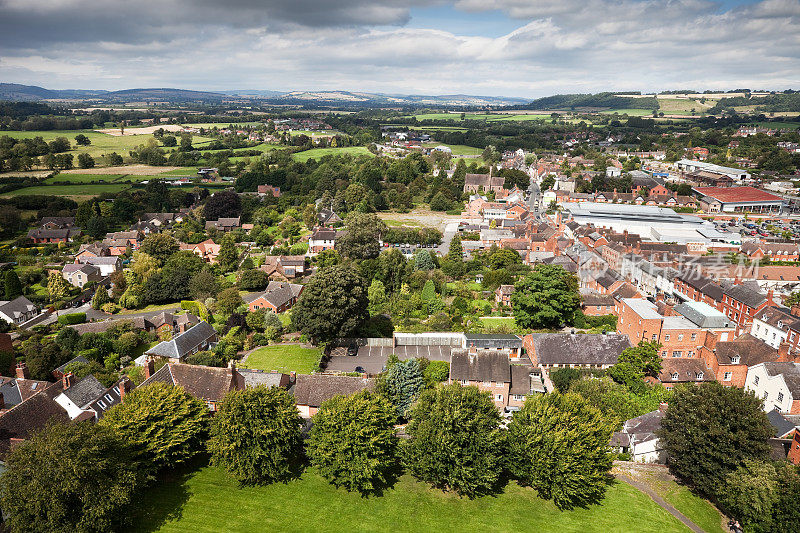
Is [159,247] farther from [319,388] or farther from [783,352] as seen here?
[783,352]

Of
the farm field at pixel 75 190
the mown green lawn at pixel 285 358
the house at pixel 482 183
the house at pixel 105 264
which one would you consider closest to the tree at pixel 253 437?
the mown green lawn at pixel 285 358

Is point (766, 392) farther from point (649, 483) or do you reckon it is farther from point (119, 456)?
point (119, 456)

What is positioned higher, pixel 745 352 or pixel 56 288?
pixel 745 352

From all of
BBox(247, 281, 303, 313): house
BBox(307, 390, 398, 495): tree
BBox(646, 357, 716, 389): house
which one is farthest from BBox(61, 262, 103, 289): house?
BBox(646, 357, 716, 389): house

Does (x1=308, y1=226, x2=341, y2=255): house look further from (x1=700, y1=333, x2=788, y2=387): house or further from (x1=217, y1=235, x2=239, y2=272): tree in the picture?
(x1=700, y1=333, x2=788, y2=387): house

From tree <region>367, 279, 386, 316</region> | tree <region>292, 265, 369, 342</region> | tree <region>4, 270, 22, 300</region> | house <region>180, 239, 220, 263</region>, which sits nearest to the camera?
tree <region>292, 265, 369, 342</region>

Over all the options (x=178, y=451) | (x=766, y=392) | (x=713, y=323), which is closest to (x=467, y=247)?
(x=713, y=323)

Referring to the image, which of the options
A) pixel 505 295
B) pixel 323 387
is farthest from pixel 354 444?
pixel 505 295
